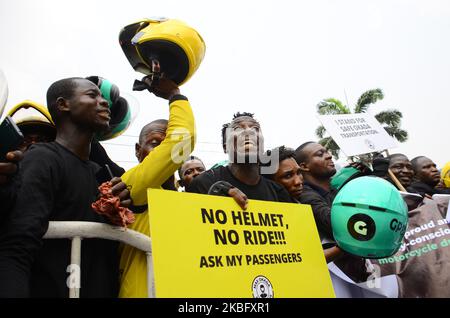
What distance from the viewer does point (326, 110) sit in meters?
26.9

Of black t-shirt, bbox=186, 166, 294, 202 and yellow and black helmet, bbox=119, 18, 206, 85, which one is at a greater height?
yellow and black helmet, bbox=119, 18, 206, 85

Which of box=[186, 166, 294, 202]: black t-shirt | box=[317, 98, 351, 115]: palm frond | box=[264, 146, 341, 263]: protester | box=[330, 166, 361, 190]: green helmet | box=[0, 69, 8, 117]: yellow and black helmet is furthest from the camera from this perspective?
box=[317, 98, 351, 115]: palm frond

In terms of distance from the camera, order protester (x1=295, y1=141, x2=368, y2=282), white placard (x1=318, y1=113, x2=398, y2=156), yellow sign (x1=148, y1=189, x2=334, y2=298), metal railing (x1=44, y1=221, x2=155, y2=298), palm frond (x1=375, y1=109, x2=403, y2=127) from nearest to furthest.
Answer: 1. metal railing (x1=44, y1=221, x2=155, y2=298)
2. yellow sign (x1=148, y1=189, x2=334, y2=298)
3. protester (x1=295, y1=141, x2=368, y2=282)
4. white placard (x1=318, y1=113, x2=398, y2=156)
5. palm frond (x1=375, y1=109, x2=403, y2=127)

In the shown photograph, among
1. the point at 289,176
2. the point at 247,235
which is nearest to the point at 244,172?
the point at 289,176

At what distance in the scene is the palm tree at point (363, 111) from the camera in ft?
88.5

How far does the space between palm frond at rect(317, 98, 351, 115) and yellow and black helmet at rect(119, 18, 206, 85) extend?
25631mm

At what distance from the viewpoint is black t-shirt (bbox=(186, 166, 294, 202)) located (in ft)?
8.55

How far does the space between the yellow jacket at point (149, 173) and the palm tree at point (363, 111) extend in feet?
81.5

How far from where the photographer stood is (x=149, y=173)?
183 centimetres

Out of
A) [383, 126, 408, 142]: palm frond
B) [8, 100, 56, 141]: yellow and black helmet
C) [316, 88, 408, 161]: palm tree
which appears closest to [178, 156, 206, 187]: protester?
[8, 100, 56, 141]: yellow and black helmet

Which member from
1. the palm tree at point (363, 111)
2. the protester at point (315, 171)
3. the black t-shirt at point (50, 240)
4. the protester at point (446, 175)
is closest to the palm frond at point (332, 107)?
the palm tree at point (363, 111)

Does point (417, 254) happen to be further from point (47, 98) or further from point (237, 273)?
point (47, 98)

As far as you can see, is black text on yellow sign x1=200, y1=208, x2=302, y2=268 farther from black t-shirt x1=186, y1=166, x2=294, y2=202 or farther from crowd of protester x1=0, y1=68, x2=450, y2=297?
black t-shirt x1=186, y1=166, x2=294, y2=202

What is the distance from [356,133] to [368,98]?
26067mm
